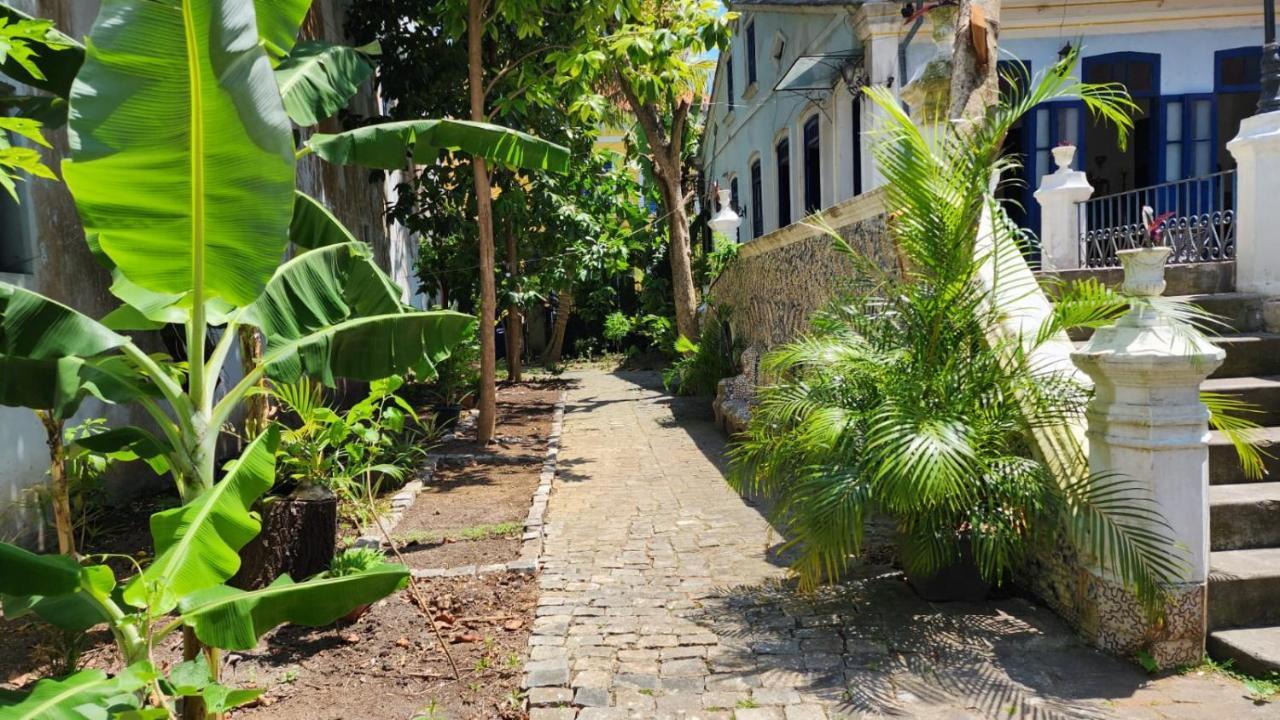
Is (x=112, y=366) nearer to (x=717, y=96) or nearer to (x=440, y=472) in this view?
(x=440, y=472)

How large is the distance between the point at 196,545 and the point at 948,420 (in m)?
3.51

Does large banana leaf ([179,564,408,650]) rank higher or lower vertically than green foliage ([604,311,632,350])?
lower

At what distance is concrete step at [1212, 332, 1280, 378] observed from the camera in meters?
5.94

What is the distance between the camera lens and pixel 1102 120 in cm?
1534

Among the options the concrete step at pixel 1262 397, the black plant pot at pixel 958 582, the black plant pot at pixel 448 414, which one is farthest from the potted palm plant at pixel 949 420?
the black plant pot at pixel 448 414

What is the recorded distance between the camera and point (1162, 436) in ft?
13.6

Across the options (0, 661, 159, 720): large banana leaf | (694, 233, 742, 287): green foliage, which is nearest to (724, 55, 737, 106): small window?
(694, 233, 742, 287): green foliage

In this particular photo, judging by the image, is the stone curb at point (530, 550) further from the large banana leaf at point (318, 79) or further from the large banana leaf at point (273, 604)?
the large banana leaf at point (318, 79)

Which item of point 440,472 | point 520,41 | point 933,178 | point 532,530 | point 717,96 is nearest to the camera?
point 933,178

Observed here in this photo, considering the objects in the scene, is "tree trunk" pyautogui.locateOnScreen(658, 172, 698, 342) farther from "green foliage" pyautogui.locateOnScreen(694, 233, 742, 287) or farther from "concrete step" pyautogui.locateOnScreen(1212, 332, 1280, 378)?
"concrete step" pyautogui.locateOnScreen(1212, 332, 1280, 378)

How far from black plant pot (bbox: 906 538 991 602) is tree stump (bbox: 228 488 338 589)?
11.6 ft

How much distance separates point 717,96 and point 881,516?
20030 mm

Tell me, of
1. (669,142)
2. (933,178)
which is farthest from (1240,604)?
(669,142)

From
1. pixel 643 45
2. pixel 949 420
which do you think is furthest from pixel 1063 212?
pixel 949 420
